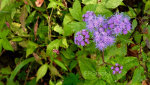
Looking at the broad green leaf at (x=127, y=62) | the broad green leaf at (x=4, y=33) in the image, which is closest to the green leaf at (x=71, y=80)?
the broad green leaf at (x=127, y=62)

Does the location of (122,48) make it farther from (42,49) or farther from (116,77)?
(42,49)

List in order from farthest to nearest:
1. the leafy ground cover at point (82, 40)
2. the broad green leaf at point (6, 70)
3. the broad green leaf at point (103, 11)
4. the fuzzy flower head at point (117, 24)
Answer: the broad green leaf at point (6, 70) < the broad green leaf at point (103, 11) < the leafy ground cover at point (82, 40) < the fuzzy flower head at point (117, 24)

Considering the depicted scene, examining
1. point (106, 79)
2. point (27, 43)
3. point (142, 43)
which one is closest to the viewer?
point (106, 79)

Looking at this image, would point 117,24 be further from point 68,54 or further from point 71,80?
point 71,80

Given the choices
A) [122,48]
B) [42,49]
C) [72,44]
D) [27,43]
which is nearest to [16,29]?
[27,43]

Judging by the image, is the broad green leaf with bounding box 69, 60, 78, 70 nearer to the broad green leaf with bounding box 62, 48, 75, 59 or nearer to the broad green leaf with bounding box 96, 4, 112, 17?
the broad green leaf with bounding box 62, 48, 75, 59

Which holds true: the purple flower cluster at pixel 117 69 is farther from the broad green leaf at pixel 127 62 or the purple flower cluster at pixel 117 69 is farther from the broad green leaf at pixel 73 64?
the broad green leaf at pixel 73 64

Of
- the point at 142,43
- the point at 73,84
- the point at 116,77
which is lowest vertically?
the point at 73,84

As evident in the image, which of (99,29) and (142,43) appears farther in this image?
(142,43)

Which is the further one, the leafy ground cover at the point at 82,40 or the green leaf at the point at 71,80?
the green leaf at the point at 71,80

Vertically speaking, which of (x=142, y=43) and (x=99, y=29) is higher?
(x=99, y=29)
